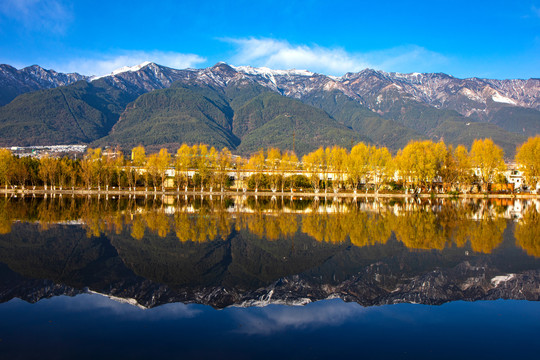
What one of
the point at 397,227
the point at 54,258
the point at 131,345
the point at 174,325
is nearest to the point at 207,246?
the point at 54,258

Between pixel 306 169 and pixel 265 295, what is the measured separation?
93038 mm

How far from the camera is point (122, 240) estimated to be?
2453 centimetres

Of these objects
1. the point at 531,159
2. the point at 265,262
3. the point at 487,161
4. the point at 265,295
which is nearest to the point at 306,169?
the point at 487,161

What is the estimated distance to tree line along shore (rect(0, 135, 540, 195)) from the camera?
8819 cm

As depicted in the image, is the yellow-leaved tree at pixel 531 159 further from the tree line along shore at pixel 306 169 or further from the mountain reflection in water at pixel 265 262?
the mountain reflection in water at pixel 265 262

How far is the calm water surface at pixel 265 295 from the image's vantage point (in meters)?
10.0

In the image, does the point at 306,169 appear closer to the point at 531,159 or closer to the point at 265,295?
the point at 531,159

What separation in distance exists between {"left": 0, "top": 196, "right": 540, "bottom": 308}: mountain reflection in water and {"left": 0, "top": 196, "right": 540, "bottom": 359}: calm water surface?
2.9 inches

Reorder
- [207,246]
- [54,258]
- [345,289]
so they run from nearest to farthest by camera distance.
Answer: [345,289] → [54,258] → [207,246]

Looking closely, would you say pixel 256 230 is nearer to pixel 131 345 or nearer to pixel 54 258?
pixel 54 258

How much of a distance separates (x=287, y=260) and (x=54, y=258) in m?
10.2

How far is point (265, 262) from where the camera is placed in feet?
64.5

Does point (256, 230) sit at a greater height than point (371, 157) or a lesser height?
lesser

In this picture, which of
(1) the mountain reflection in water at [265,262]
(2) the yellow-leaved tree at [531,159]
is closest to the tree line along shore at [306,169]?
(2) the yellow-leaved tree at [531,159]
